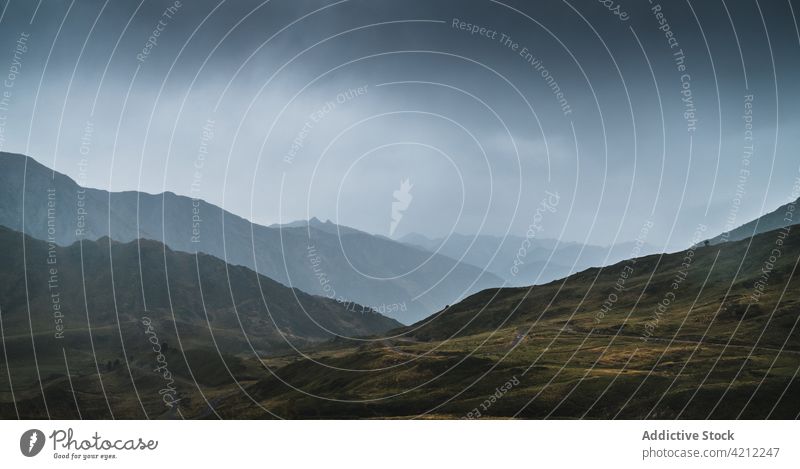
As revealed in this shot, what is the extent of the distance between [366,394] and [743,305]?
123 meters

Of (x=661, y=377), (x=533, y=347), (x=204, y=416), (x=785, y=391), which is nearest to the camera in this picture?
(x=785, y=391)

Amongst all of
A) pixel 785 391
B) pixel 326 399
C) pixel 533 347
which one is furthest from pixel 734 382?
pixel 326 399

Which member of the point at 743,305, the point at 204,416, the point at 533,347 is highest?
the point at 743,305

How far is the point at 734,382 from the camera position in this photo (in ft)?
380

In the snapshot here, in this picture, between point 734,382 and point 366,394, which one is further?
point 366,394
